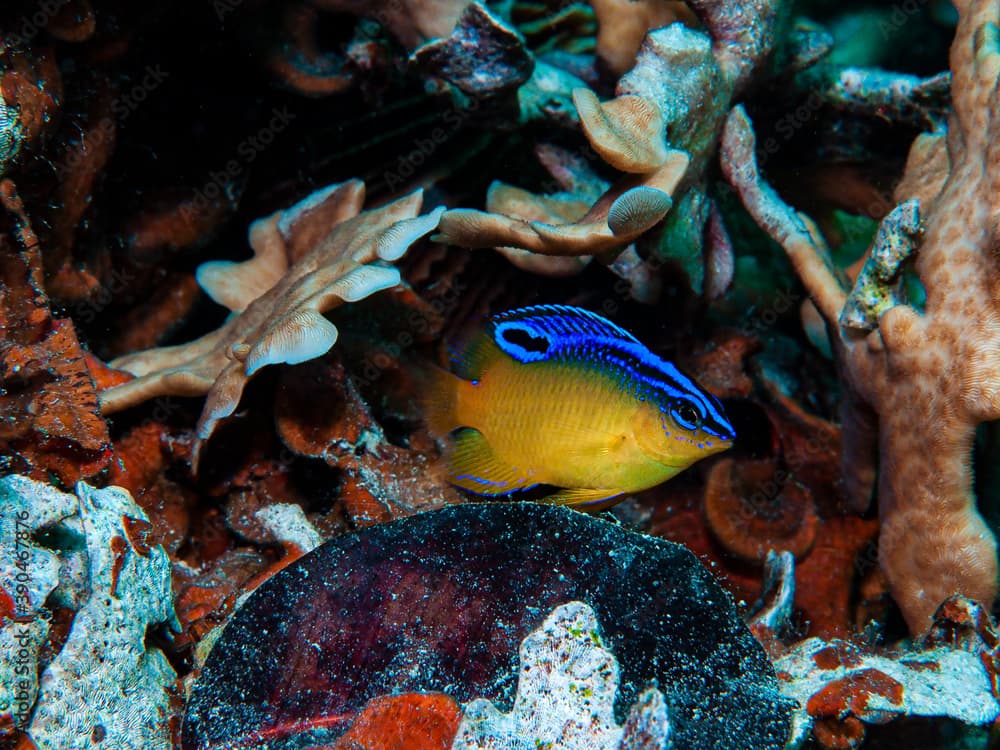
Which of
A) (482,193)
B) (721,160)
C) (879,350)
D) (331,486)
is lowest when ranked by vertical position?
(331,486)

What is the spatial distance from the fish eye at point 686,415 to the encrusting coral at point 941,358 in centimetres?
76

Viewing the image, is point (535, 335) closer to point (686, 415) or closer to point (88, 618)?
point (686, 415)

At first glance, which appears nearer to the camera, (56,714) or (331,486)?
(56,714)

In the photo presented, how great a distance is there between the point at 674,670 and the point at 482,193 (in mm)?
2506

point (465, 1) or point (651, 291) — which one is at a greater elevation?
point (465, 1)

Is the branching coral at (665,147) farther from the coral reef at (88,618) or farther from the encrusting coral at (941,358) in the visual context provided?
the coral reef at (88,618)

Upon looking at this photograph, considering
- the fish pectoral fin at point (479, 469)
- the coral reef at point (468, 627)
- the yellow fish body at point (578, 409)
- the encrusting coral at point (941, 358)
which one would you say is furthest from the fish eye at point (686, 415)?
the encrusting coral at point (941, 358)

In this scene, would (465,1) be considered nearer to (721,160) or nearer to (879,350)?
(721,160)

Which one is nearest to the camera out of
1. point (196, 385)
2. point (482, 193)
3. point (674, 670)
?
point (674, 670)

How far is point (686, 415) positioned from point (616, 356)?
27cm

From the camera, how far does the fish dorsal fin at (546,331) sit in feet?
6.55

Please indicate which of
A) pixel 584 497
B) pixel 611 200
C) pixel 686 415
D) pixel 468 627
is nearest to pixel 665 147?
pixel 611 200

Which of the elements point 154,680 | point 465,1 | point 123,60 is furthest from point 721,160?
point 154,680

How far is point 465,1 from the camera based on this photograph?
270cm
